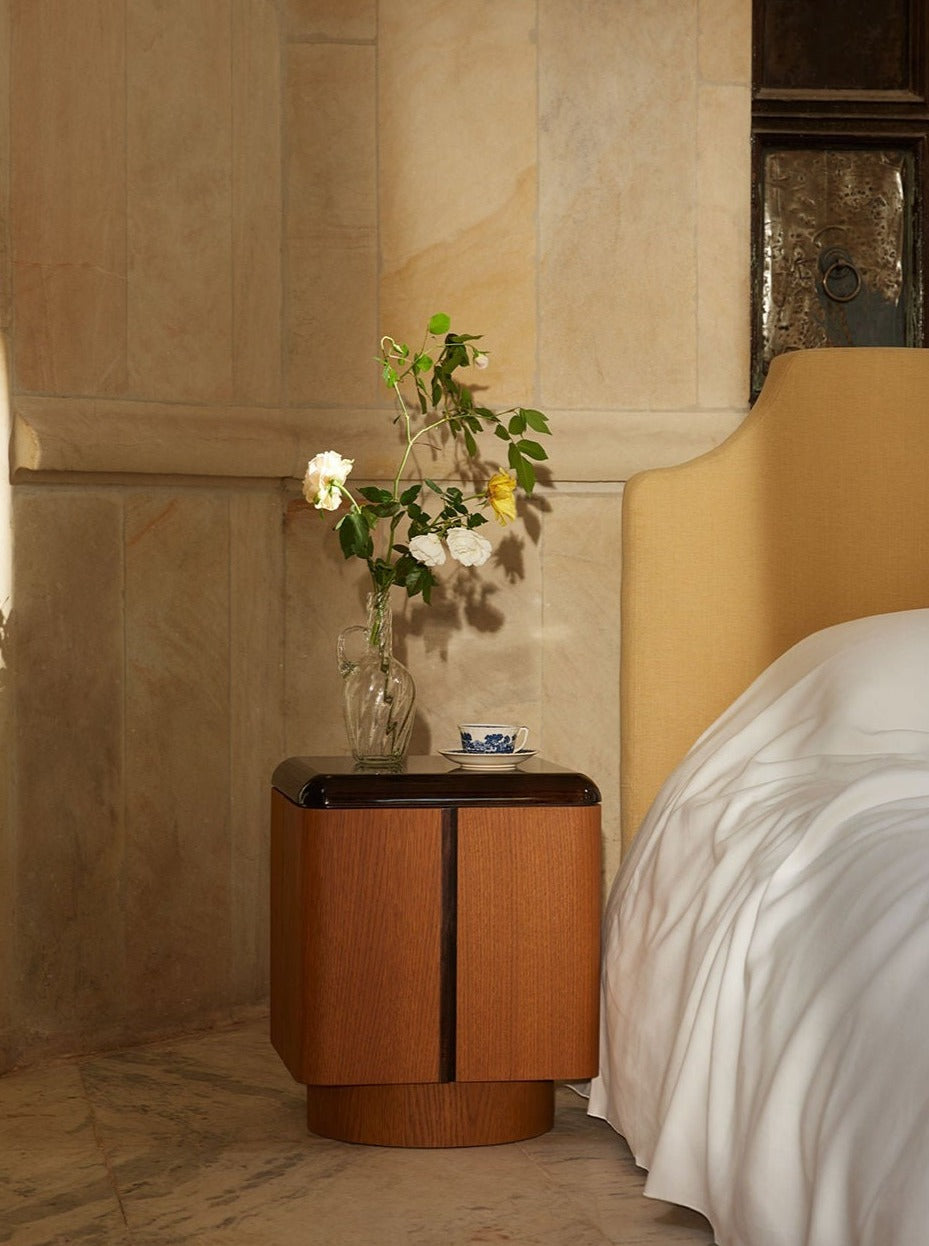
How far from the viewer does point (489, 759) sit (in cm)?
247

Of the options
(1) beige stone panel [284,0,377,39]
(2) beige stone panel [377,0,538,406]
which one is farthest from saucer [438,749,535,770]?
(1) beige stone panel [284,0,377,39]

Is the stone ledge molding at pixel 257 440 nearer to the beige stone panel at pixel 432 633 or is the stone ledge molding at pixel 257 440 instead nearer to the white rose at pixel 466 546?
the beige stone panel at pixel 432 633

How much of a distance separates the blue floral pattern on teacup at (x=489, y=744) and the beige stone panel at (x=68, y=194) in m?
1.00

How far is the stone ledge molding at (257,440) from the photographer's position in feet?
9.37

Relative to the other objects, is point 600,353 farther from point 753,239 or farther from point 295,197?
point 295,197

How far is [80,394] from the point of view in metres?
2.90

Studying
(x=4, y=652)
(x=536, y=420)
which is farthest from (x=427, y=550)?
(x=4, y=652)

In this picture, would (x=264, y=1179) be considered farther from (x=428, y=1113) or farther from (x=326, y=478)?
(x=326, y=478)

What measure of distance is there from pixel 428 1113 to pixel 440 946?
0.26 metres

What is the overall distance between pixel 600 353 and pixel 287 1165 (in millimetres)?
1691

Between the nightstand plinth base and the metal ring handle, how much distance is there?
1767 mm

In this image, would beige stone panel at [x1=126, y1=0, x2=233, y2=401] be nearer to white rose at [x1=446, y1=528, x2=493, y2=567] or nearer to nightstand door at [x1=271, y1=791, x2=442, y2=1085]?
white rose at [x1=446, y1=528, x2=493, y2=567]

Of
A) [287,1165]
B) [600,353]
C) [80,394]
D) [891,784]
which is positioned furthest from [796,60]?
[287,1165]

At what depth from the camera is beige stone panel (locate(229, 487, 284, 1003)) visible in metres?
3.11
